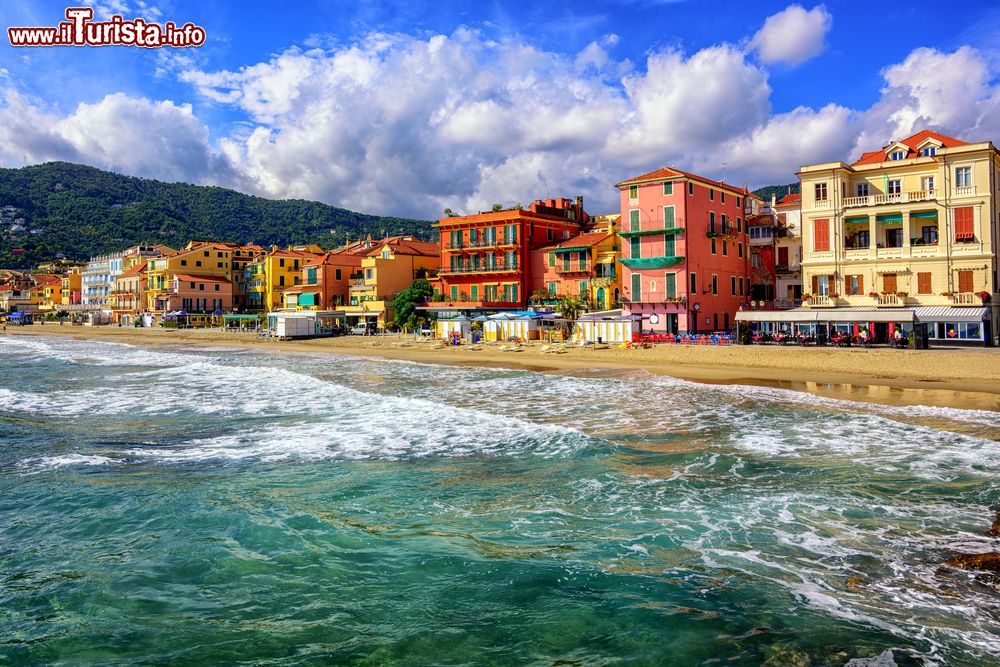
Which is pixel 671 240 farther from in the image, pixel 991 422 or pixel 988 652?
pixel 988 652

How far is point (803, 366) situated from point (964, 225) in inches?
549

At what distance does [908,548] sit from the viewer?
866 cm

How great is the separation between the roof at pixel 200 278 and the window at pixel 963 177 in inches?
3456

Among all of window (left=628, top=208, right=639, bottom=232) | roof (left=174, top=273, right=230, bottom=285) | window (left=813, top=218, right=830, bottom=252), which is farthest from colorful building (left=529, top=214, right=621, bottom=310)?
roof (left=174, top=273, right=230, bottom=285)

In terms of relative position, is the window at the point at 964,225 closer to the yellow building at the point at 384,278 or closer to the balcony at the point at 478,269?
the balcony at the point at 478,269

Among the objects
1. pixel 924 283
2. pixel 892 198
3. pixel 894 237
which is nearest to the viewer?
pixel 924 283

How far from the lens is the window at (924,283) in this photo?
124 ft

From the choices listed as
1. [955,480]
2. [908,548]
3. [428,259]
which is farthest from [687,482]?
[428,259]

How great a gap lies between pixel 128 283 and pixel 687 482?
111m

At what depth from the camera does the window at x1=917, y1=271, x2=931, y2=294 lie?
3769cm

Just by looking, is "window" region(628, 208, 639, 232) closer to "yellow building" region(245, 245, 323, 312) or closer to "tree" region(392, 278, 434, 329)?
"tree" region(392, 278, 434, 329)

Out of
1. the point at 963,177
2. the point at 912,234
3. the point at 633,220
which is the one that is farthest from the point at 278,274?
the point at 963,177

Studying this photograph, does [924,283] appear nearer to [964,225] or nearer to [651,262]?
[964,225]

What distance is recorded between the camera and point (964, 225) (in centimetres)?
3672
